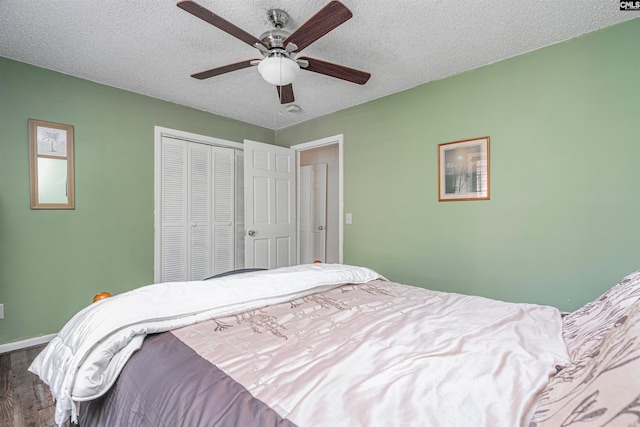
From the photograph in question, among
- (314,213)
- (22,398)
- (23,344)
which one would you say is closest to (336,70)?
(22,398)

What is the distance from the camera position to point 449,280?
8.81ft

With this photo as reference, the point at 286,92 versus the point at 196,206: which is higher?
the point at 286,92

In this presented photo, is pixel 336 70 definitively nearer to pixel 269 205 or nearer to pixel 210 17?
pixel 210 17

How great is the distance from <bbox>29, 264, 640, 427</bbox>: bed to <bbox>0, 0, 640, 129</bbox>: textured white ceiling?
5.54 feet

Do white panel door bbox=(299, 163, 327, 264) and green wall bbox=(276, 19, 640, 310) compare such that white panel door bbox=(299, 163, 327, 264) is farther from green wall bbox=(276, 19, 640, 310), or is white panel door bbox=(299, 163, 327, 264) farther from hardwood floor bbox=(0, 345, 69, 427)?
hardwood floor bbox=(0, 345, 69, 427)

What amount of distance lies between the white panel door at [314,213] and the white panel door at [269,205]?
2.74 ft

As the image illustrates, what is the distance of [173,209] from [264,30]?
2198 millimetres

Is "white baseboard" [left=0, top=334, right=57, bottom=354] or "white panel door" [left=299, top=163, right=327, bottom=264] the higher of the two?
"white panel door" [left=299, top=163, right=327, bottom=264]

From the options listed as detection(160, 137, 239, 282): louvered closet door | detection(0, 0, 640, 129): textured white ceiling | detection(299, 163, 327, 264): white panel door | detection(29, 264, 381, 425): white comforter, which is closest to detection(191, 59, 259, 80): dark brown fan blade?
detection(0, 0, 640, 129): textured white ceiling

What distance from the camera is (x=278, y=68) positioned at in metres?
1.79

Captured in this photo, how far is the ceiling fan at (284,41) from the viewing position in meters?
1.44

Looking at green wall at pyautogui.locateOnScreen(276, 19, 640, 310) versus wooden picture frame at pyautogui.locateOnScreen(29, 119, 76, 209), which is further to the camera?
wooden picture frame at pyautogui.locateOnScreen(29, 119, 76, 209)

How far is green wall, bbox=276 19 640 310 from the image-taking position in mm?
1967

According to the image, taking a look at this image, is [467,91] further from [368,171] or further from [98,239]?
[98,239]
